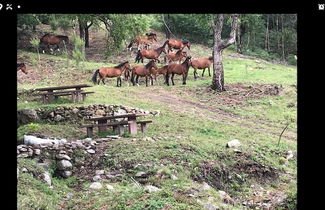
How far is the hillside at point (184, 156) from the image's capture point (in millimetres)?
7547

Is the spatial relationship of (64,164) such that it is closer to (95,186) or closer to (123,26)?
(95,186)

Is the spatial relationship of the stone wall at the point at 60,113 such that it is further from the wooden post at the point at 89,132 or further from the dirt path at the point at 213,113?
the dirt path at the point at 213,113

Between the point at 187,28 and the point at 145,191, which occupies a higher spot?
the point at 187,28

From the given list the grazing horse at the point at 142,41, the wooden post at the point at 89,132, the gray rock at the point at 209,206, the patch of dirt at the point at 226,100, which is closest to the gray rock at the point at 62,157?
the wooden post at the point at 89,132

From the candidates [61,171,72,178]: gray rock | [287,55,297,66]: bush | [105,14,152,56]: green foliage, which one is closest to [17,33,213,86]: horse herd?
[105,14,152,56]: green foliage

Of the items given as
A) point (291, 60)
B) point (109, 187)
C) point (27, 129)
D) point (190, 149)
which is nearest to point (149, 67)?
point (27, 129)

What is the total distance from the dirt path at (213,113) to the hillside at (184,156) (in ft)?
0.12

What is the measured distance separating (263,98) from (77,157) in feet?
35.1

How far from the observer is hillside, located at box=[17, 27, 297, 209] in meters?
7.55

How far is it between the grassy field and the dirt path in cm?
3

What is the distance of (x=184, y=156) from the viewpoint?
379 inches

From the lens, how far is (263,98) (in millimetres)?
18297
